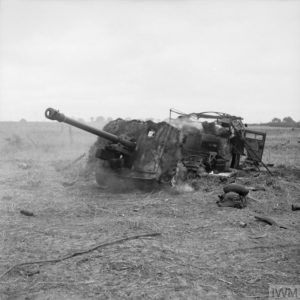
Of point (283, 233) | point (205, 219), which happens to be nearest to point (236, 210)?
point (205, 219)

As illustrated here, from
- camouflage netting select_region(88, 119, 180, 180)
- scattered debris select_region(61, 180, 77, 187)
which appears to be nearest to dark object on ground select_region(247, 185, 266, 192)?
camouflage netting select_region(88, 119, 180, 180)

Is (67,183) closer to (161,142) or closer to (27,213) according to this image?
(161,142)

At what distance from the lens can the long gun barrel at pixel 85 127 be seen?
8594 mm

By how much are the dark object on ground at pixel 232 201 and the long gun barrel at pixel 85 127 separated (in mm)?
3248

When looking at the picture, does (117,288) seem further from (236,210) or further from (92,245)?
(236,210)

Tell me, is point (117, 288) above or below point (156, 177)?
below

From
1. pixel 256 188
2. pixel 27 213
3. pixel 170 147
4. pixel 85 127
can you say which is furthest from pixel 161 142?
pixel 27 213

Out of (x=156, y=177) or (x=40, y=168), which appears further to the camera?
(x=40, y=168)

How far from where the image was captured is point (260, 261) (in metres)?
5.19

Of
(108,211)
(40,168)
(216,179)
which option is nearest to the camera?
(108,211)

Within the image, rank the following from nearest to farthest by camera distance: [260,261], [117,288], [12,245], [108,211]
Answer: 1. [117,288]
2. [260,261]
3. [12,245]
4. [108,211]

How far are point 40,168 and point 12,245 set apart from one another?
931 centimetres

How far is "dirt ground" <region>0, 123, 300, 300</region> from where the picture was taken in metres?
4.37

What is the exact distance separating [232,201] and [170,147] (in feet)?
8.78
